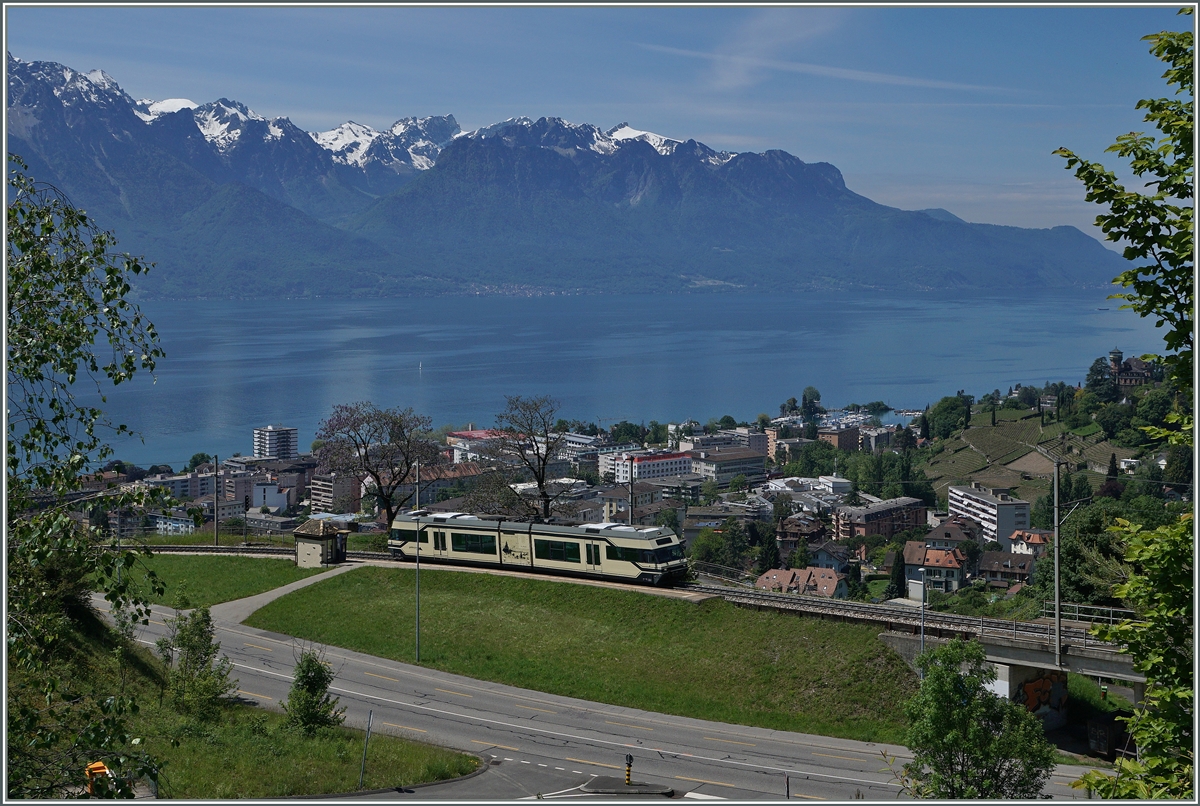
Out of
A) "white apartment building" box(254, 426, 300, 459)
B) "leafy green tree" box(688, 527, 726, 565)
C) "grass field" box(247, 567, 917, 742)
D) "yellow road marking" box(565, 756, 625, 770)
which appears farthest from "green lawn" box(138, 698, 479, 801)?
"white apartment building" box(254, 426, 300, 459)

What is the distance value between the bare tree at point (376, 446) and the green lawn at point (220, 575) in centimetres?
581

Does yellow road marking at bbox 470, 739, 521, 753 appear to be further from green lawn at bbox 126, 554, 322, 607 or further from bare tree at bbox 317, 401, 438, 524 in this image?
bare tree at bbox 317, 401, 438, 524

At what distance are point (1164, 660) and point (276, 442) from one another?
141 meters

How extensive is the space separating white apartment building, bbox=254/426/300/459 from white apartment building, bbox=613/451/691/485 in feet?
143

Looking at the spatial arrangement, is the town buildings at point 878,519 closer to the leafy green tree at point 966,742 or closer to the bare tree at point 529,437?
the bare tree at point 529,437

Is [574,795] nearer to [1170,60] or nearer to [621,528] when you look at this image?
[621,528]

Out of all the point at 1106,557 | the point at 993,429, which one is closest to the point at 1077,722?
the point at 1106,557

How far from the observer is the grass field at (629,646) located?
26.0 m

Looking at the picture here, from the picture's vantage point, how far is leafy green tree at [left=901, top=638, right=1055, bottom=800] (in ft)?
51.2

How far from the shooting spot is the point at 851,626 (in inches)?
1092

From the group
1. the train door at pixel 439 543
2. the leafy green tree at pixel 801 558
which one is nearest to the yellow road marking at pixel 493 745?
the train door at pixel 439 543

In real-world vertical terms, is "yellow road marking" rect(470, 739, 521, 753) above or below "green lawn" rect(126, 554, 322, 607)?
below

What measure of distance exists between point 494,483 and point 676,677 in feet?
54.1

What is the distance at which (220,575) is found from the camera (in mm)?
38594
